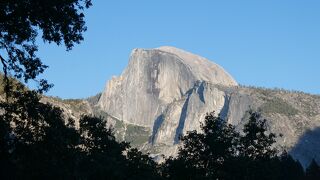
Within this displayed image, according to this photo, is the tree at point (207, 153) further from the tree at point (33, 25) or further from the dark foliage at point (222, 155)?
the tree at point (33, 25)

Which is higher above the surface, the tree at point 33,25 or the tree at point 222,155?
the tree at point 222,155

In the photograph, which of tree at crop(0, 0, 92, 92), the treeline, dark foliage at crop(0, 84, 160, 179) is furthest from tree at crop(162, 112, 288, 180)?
tree at crop(0, 0, 92, 92)

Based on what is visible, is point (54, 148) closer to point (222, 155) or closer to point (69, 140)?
point (69, 140)

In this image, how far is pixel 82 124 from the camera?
245 feet

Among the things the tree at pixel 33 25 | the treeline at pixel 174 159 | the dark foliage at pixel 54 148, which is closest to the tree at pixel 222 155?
the treeline at pixel 174 159

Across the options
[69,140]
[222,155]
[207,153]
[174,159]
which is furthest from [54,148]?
[174,159]

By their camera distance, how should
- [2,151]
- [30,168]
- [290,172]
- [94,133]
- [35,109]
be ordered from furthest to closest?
[290,172], [94,133], [30,168], [2,151], [35,109]

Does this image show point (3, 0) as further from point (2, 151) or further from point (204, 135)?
point (204, 135)

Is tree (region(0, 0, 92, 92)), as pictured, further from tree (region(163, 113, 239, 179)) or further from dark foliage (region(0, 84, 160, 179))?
tree (region(163, 113, 239, 179))

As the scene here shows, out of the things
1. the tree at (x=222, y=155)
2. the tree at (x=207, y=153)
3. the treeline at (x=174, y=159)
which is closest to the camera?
the treeline at (x=174, y=159)

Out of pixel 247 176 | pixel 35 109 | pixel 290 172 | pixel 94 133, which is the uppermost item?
pixel 290 172

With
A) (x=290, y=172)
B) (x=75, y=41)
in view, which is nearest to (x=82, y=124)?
(x=75, y=41)

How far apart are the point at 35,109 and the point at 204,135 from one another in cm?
3477

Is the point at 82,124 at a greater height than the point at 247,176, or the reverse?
the point at 82,124
